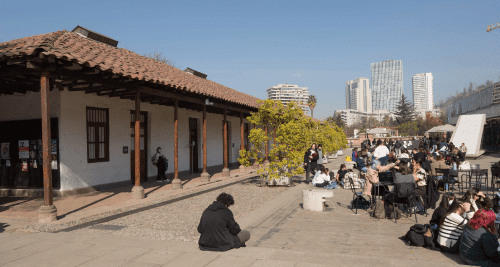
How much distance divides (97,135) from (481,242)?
34.5ft

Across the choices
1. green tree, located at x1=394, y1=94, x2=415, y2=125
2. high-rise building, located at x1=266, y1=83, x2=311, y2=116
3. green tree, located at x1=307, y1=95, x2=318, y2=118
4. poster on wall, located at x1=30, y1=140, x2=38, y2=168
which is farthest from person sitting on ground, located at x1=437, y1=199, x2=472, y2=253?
high-rise building, located at x1=266, y1=83, x2=311, y2=116

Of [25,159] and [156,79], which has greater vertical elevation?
[156,79]

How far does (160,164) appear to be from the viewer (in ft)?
43.3

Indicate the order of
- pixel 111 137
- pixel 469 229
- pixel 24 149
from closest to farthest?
1. pixel 469 229
2. pixel 24 149
3. pixel 111 137

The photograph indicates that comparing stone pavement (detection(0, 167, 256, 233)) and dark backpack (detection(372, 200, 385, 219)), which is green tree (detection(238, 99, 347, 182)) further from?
dark backpack (detection(372, 200, 385, 219))

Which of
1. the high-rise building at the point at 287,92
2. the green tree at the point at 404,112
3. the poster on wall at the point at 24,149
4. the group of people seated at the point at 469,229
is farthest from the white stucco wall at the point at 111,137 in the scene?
the high-rise building at the point at 287,92

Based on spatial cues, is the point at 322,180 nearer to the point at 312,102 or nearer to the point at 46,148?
the point at 46,148

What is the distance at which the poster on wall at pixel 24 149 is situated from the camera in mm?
10359

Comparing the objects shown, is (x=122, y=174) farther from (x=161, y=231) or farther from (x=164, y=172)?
(x=161, y=231)

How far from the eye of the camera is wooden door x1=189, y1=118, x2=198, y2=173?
16.4m

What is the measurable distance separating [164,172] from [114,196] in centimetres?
345

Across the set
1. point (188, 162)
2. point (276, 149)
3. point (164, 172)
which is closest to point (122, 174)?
point (164, 172)

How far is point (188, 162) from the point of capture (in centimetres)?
1598

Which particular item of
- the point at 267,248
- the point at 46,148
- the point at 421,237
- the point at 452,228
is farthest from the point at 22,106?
the point at 452,228
